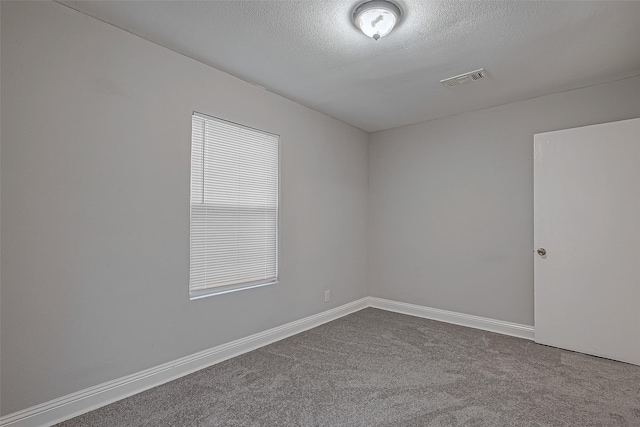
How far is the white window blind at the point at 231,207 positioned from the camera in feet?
8.76

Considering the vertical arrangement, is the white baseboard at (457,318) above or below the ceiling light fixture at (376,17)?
below

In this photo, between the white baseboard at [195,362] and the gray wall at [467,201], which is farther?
the gray wall at [467,201]

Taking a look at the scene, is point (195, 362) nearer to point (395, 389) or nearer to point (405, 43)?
point (395, 389)

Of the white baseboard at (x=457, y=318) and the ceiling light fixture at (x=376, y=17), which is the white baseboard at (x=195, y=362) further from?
the ceiling light fixture at (x=376, y=17)

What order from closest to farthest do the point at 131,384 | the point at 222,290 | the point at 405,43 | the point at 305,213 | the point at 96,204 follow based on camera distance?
the point at 96,204 < the point at 131,384 < the point at 405,43 < the point at 222,290 < the point at 305,213

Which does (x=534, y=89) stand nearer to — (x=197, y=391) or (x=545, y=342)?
(x=545, y=342)

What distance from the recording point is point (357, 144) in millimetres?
4406

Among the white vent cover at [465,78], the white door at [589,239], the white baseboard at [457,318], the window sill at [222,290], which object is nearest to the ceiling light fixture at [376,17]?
the white vent cover at [465,78]

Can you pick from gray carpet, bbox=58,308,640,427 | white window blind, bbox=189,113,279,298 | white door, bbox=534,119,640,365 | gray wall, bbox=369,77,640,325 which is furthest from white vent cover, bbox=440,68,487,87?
gray carpet, bbox=58,308,640,427

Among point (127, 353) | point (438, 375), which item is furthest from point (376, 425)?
point (127, 353)

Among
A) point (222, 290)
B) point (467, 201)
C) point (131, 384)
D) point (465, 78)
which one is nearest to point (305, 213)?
point (222, 290)

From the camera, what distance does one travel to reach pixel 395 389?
229cm

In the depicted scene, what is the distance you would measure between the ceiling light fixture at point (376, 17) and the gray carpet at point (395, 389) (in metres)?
2.37

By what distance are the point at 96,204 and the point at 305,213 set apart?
1.97 m
